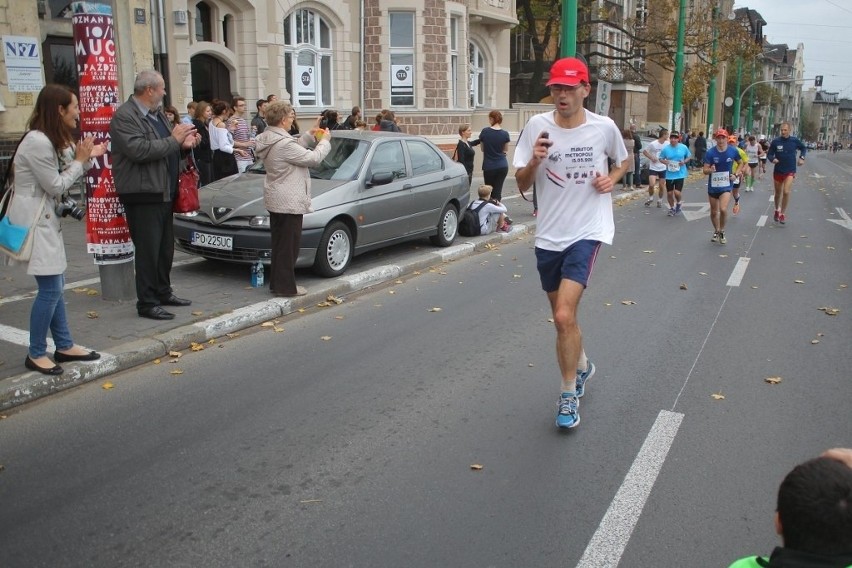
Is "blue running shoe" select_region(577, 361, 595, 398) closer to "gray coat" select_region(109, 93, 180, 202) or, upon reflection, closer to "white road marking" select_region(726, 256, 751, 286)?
"gray coat" select_region(109, 93, 180, 202)

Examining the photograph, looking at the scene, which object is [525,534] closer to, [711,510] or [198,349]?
[711,510]

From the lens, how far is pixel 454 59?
23.9 metres

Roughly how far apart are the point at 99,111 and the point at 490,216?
281 inches

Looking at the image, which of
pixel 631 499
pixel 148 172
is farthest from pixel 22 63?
pixel 631 499

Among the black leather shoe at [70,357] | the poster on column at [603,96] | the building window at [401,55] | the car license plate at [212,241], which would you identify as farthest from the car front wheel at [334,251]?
the building window at [401,55]

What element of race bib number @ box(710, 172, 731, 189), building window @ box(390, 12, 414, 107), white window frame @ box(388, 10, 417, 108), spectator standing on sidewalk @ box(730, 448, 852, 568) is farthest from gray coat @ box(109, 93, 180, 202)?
building window @ box(390, 12, 414, 107)

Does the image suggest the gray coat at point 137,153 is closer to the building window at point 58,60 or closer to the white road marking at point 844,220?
the building window at point 58,60

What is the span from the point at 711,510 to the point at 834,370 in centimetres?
291

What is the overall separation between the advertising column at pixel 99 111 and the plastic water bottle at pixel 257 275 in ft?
4.84

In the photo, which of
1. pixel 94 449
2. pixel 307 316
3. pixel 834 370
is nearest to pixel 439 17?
pixel 307 316

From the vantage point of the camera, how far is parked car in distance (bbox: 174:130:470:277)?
860 centimetres

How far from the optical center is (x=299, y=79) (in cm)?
1961

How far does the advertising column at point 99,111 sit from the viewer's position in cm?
696

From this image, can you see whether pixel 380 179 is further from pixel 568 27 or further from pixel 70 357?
pixel 568 27
